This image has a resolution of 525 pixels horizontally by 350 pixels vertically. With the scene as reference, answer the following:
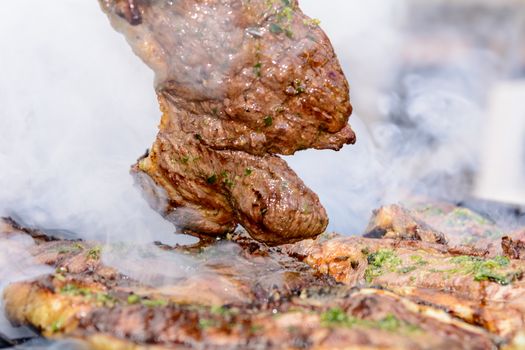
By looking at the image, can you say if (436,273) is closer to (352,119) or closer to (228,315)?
(228,315)

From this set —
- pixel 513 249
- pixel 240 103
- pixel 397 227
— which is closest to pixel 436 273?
pixel 513 249

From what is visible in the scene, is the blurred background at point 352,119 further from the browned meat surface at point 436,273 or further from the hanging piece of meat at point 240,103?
the browned meat surface at point 436,273

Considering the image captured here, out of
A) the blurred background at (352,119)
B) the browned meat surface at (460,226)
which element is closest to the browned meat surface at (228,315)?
the blurred background at (352,119)

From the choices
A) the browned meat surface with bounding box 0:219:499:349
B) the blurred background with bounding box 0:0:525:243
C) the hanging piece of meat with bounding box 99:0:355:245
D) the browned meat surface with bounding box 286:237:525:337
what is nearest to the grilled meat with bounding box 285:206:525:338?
the browned meat surface with bounding box 286:237:525:337

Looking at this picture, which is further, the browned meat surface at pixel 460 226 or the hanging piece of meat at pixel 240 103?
the browned meat surface at pixel 460 226

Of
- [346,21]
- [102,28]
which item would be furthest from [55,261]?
[346,21]

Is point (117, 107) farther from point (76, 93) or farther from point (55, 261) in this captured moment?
point (55, 261)
